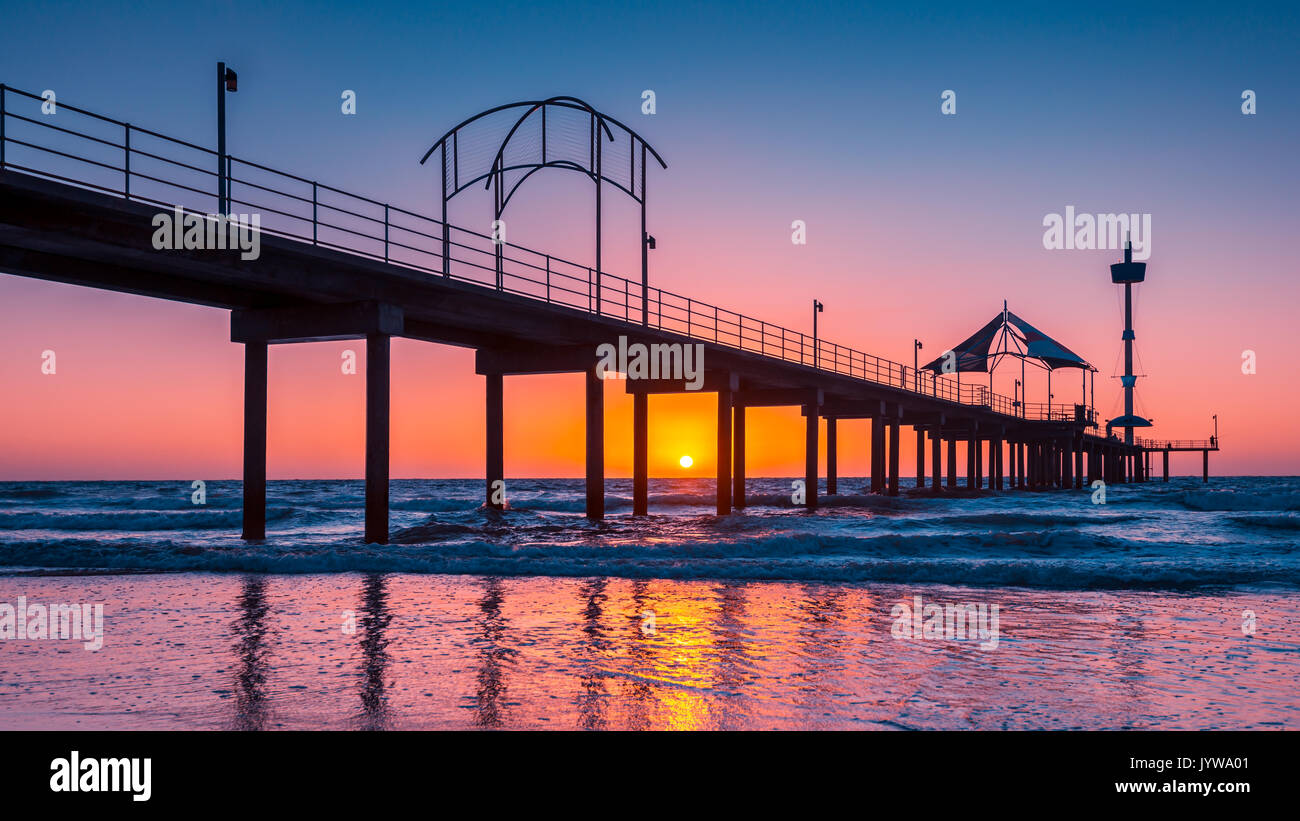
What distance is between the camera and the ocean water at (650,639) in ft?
20.2

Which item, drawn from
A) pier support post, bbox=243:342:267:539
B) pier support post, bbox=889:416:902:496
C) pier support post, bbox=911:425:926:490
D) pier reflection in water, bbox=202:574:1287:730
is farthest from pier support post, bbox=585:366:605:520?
pier support post, bbox=911:425:926:490

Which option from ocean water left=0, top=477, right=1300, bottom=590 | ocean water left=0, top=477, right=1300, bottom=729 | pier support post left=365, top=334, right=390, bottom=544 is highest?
pier support post left=365, top=334, right=390, bottom=544

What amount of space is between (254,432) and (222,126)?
7603 millimetres

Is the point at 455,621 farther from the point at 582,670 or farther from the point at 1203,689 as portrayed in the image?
the point at 1203,689

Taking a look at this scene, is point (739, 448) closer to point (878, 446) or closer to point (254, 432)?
point (878, 446)

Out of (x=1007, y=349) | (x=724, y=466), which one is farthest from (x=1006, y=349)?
(x=724, y=466)

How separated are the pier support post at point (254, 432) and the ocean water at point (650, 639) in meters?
2.51

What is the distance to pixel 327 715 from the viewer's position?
5941 millimetres

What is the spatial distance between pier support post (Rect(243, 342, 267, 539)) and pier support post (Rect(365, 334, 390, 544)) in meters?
2.96

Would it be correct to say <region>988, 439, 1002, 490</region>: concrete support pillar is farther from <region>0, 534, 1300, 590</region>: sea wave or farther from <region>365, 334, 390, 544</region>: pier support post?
<region>365, 334, 390, 544</region>: pier support post

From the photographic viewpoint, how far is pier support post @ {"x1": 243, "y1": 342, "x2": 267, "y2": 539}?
22.6m

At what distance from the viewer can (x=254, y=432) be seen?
2273 cm
